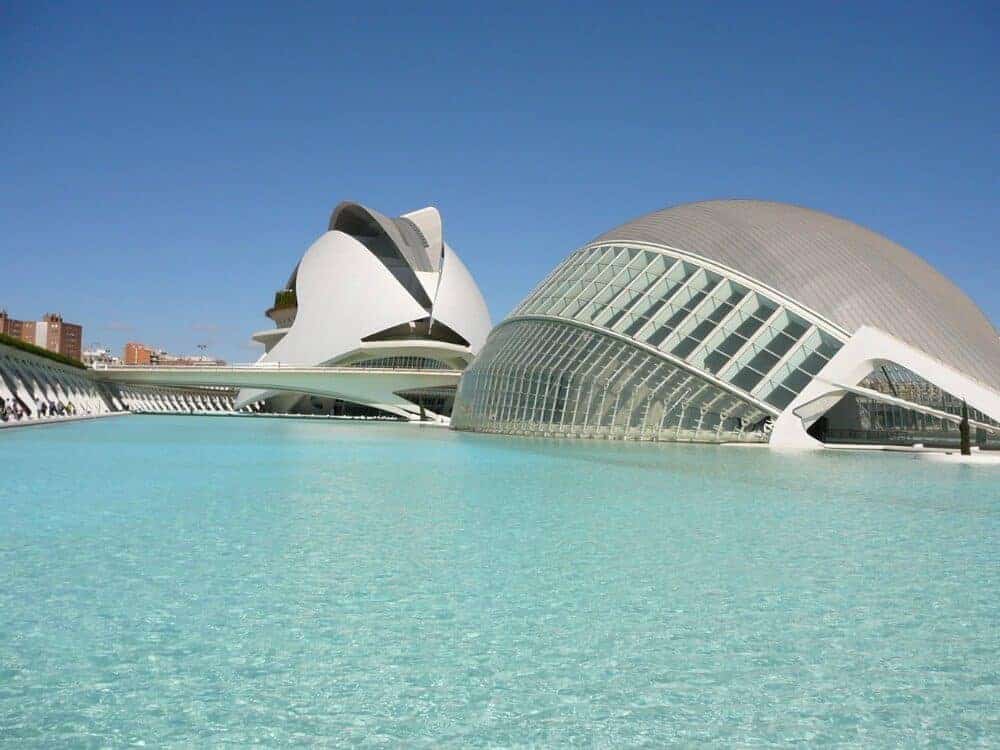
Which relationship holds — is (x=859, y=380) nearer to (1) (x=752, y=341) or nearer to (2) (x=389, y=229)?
(1) (x=752, y=341)

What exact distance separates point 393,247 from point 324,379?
14968 mm

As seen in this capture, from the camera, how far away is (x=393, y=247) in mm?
77750

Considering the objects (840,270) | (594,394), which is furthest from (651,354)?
(840,270)

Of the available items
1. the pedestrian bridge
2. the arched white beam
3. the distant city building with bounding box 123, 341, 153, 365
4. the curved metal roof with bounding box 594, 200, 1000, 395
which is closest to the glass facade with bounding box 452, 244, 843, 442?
the arched white beam

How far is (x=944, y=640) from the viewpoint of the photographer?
5398 millimetres

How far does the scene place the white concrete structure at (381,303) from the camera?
243ft

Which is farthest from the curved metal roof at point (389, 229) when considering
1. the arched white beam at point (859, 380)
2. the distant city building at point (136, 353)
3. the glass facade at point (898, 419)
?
the distant city building at point (136, 353)

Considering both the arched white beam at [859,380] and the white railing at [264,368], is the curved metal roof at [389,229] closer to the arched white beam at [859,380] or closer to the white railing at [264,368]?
the white railing at [264,368]

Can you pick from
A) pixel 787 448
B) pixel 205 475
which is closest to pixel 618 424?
pixel 787 448

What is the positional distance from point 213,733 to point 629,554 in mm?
4727

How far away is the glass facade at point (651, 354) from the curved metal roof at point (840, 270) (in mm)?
889

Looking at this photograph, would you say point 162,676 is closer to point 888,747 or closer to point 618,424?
point 888,747

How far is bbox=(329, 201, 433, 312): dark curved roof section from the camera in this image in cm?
7575

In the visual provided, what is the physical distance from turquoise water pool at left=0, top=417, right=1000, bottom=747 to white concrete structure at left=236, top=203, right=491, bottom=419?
60845mm
